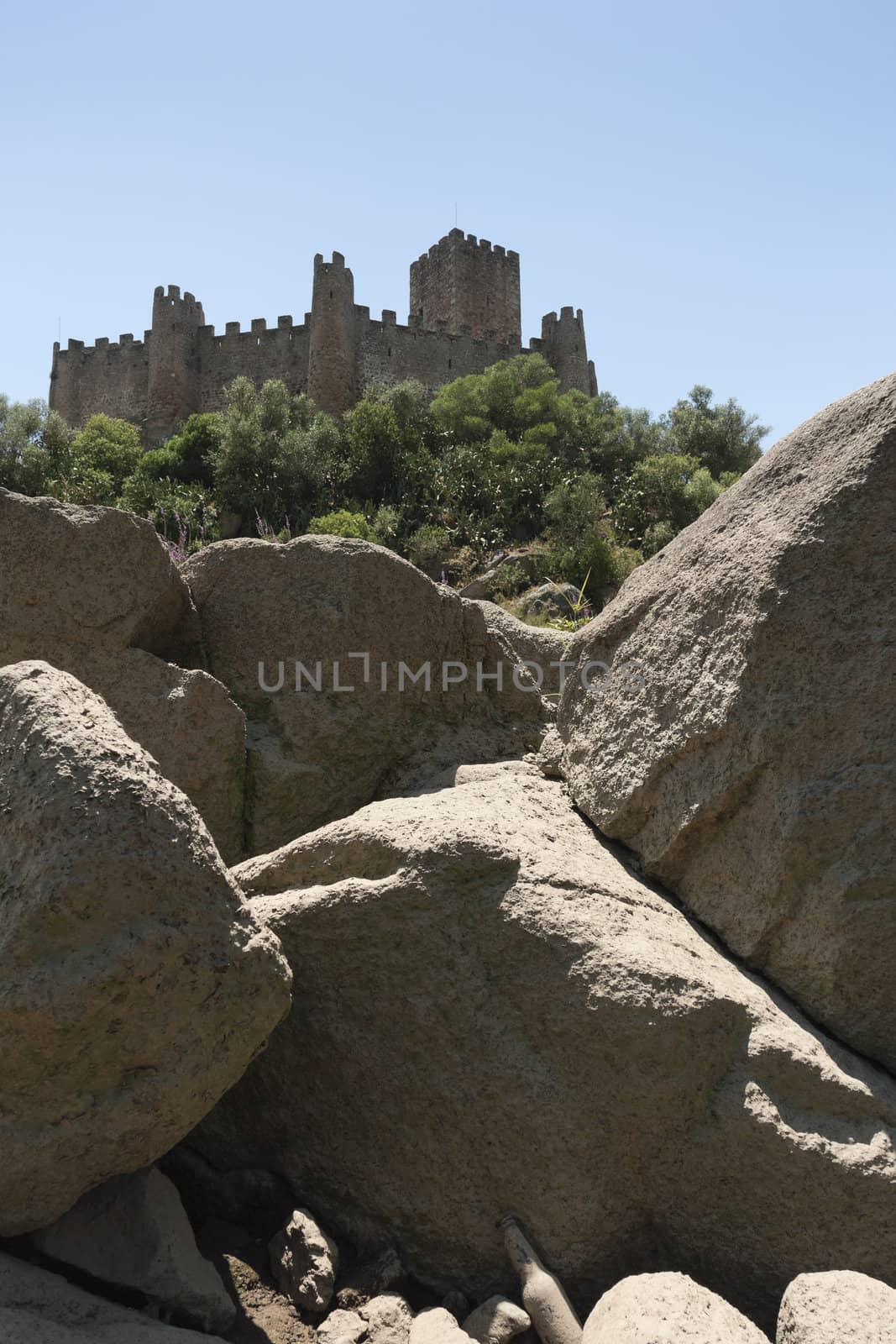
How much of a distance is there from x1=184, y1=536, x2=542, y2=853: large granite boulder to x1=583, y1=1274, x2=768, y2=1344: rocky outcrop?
224 cm

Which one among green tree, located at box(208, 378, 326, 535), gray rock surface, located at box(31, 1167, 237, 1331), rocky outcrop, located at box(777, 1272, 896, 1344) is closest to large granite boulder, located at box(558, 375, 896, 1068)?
rocky outcrop, located at box(777, 1272, 896, 1344)

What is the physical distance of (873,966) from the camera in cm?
336

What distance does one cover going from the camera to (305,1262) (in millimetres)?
3090

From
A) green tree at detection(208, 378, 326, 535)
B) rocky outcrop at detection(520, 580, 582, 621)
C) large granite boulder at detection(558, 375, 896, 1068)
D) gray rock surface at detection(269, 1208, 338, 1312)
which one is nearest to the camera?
gray rock surface at detection(269, 1208, 338, 1312)

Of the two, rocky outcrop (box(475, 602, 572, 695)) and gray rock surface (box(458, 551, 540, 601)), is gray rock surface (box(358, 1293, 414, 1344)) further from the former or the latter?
gray rock surface (box(458, 551, 540, 601))

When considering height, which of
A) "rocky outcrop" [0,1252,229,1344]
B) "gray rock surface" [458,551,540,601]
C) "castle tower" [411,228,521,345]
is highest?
"castle tower" [411,228,521,345]

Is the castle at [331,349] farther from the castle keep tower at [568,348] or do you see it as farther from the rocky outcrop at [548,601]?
the rocky outcrop at [548,601]

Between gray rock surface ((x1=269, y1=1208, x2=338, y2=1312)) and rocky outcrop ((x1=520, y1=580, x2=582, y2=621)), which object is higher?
Answer: rocky outcrop ((x1=520, y1=580, x2=582, y2=621))

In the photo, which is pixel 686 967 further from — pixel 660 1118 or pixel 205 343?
pixel 205 343

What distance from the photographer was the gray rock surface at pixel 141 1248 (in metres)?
2.79

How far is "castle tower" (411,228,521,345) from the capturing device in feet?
134

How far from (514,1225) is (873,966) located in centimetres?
124

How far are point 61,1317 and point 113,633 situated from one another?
2.42 m

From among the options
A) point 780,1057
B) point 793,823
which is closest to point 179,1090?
point 780,1057
